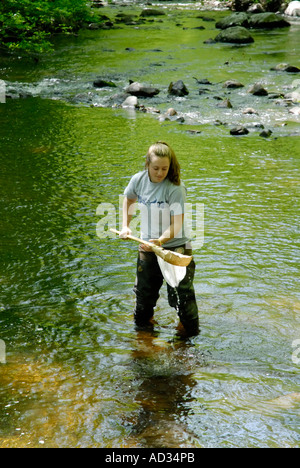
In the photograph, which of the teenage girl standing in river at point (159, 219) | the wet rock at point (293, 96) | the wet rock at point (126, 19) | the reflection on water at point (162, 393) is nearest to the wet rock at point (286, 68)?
the wet rock at point (293, 96)

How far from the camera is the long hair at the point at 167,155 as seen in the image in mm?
4605

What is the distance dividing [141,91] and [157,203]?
39.0 ft

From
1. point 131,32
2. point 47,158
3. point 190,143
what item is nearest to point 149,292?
point 47,158

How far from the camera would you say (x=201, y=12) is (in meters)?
33.6

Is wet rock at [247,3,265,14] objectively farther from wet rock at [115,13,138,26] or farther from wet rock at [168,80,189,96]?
wet rock at [168,80,189,96]

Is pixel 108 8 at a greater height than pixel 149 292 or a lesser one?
greater

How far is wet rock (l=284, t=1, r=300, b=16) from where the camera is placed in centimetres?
3020

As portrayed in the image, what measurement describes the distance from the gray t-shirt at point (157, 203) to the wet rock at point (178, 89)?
38.0 feet

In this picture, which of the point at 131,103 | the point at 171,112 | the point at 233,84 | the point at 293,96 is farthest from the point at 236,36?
the point at 171,112

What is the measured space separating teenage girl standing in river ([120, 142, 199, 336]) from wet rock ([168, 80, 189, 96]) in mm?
11532

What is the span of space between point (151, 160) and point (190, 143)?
24.1 feet

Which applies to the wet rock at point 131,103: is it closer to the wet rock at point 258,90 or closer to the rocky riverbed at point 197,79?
the rocky riverbed at point 197,79
